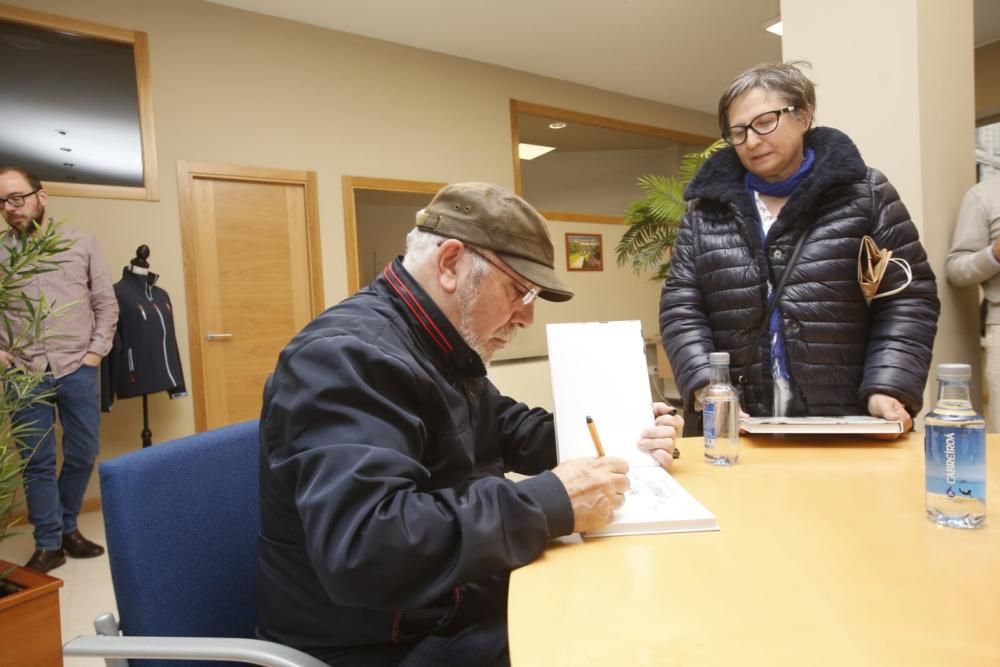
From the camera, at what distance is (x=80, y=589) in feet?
7.85

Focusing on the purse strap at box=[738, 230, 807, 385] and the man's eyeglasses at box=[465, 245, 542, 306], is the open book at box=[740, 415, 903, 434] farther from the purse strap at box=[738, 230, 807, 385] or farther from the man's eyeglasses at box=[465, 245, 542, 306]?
the man's eyeglasses at box=[465, 245, 542, 306]

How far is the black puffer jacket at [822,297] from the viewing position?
135 centimetres

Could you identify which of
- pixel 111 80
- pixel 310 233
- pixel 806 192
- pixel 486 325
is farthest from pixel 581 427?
pixel 111 80

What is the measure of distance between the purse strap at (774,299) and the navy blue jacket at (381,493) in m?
0.80

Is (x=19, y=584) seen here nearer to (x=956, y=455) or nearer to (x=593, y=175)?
(x=956, y=455)

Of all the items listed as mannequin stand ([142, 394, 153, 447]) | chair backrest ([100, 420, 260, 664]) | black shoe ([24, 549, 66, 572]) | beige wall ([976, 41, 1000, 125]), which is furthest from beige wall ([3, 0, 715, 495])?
beige wall ([976, 41, 1000, 125])

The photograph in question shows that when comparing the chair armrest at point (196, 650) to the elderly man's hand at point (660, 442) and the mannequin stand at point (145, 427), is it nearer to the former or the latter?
the elderly man's hand at point (660, 442)

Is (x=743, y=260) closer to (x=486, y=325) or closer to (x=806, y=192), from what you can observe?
(x=806, y=192)

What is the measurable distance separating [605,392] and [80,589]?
2537 millimetres

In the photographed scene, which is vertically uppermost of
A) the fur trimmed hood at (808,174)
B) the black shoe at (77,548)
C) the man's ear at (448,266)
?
the fur trimmed hood at (808,174)

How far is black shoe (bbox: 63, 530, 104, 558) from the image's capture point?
2734mm

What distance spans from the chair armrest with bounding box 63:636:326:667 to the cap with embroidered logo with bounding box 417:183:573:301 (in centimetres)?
60

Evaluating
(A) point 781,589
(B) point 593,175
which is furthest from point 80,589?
(B) point 593,175

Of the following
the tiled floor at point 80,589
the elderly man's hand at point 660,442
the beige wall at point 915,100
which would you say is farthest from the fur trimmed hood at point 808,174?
the tiled floor at point 80,589
